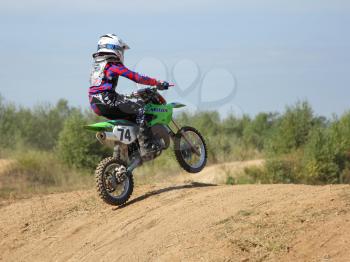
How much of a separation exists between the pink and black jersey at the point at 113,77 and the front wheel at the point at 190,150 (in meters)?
1.43

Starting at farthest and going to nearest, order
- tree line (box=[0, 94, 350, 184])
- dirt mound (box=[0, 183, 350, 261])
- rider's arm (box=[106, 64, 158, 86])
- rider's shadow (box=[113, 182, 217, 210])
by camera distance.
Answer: tree line (box=[0, 94, 350, 184]) < rider's shadow (box=[113, 182, 217, 210]) < rider's arm (box=[106, 64, 158, 86]) < dirt mound (box=[0, 183, 350, 261])

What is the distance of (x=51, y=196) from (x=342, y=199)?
20.0 feet

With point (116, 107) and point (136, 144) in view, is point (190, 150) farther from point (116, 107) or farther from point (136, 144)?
point (116, 107)

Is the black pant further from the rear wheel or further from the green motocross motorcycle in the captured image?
the rear wheel

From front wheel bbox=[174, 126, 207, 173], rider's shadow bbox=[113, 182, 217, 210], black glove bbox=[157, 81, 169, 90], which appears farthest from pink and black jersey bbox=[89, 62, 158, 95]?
rider's shadow bbox=[113, 182, 217, 210]

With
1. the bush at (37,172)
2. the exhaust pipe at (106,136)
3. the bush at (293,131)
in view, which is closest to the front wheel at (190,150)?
the exhaust pipe at (106,136)

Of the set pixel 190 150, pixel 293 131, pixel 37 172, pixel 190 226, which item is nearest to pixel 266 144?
pixel 293 131

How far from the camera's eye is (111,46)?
389 inches

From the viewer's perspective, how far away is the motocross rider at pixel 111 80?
985 centimetres

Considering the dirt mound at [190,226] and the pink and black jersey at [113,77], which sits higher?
the pink and black jersey at [113,77]

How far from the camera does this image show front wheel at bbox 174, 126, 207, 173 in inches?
429

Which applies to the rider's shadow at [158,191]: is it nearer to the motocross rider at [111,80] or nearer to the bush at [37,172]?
the motocross rider at [111,80]

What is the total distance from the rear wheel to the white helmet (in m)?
1.60

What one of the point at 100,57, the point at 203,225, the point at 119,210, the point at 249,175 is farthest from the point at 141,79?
the point at 249,175
